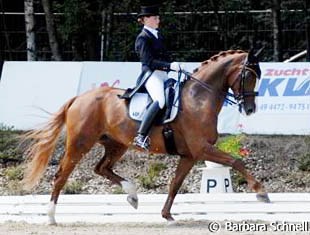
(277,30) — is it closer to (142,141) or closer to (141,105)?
(141,105)

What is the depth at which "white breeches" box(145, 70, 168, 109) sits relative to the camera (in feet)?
31.7

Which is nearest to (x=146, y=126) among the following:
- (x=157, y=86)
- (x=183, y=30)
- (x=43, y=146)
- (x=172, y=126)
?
(x=172, y=126)

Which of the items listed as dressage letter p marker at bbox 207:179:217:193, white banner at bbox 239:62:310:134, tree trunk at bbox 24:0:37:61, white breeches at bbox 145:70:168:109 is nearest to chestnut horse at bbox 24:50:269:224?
white breeches at bbox 145:70:168:109

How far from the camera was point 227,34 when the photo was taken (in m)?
19.4

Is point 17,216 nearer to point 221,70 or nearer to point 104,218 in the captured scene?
point 104,218

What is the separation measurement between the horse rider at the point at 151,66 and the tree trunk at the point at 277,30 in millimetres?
9405

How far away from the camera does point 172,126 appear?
31.9ft

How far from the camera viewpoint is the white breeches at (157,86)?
9.67 meters

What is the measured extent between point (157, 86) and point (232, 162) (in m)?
1.20

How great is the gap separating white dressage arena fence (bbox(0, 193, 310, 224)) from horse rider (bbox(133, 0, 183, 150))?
0.93 meters

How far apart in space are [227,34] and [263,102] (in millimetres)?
4621

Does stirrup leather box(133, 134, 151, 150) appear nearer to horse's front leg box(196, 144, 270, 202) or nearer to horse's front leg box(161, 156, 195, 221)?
horse's front leg box(161, 156, 195, 221)

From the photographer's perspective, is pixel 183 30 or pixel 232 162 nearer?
pixel 232 162

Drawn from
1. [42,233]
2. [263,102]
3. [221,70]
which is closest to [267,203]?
[221,70]
